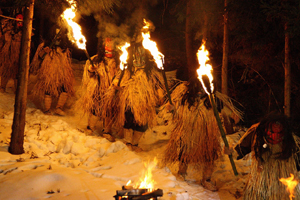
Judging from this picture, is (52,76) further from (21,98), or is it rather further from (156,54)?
(156,54)

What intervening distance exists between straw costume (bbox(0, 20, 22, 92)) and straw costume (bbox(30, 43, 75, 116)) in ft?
2.34

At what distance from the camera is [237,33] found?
21.7 feet

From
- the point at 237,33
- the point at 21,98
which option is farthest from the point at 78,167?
the point at 237,33

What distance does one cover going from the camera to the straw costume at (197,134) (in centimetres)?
484

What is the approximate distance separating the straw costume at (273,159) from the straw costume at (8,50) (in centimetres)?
684

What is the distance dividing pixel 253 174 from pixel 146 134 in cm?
355

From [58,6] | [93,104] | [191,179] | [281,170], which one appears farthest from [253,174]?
[58,6]

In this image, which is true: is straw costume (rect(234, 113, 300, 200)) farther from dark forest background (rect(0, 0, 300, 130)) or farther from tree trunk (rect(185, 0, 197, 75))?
tree trunk (rect(185, 0, 197, 75))

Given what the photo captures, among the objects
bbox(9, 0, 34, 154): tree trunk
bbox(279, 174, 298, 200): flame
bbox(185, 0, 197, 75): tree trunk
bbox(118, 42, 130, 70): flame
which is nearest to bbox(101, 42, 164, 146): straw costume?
bbox(118, 42, 130, 70): flame

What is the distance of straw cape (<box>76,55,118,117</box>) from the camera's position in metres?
6.67

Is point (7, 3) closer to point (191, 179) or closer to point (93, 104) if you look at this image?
point (93, 104)

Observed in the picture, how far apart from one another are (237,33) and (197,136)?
3122 mm

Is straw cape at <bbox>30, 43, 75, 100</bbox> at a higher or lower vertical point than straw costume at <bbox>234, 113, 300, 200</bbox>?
higher

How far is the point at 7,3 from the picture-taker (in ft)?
26.5
